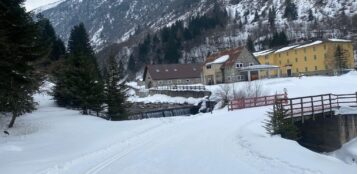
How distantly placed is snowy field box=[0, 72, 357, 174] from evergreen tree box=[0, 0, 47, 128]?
9.10ft

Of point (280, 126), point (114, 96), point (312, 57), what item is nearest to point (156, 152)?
point (280, 126)

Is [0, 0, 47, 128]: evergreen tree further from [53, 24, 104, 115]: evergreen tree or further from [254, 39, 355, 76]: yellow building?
Result: [254, 39, 355, 76]: yellow building

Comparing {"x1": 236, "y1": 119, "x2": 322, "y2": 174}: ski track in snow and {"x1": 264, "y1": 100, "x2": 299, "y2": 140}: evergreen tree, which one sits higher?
{"x1": 264, "y1": 100, "x2": 299, "y2": 140}: evergreen tree

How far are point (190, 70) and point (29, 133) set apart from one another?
8411 centimetres

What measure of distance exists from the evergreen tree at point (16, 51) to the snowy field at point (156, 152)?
9.10 ft

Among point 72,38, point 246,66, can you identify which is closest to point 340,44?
point 246,66

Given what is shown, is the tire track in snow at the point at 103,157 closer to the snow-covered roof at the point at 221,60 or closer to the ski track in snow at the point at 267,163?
the ski track in snow at the point at 267,163

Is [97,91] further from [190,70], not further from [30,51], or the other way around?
[190,70]

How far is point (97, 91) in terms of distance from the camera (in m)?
37.4

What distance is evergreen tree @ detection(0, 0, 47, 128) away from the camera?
21312 millimetres

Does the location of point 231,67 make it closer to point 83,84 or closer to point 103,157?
point 83,84

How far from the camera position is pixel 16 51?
72.0 ft

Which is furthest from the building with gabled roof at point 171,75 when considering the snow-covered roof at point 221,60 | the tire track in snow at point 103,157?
the tire track in snow at point 103,157

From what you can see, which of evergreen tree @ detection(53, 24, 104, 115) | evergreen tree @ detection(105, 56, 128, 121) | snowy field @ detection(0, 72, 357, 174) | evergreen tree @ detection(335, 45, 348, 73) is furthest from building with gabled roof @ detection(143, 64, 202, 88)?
snowy field @ detection(0, 72, 357, 174)
